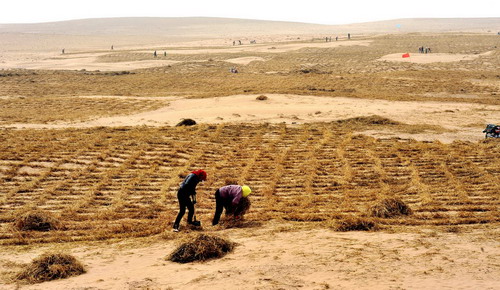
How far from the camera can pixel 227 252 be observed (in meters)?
8.24

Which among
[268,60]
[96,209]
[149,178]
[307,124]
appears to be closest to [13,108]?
[307,124]

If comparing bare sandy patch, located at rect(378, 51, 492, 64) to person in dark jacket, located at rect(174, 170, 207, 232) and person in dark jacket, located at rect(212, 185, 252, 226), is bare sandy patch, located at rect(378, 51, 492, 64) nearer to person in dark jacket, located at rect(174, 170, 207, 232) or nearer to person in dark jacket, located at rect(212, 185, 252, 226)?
person in dark jacket, located at rect(212, 185, 252, 226)

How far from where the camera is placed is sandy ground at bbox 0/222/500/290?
22.7 feet

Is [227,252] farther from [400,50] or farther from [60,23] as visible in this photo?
[60,23]

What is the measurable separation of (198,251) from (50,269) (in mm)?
1993

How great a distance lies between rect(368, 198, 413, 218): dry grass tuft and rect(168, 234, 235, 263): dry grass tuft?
3.18 metres

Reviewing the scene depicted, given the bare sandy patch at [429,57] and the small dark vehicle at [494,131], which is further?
the bare sandy patch at [429,57]

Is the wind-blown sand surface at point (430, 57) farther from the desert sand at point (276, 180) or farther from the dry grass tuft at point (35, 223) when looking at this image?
the dry grass tuft at point (35, 223)

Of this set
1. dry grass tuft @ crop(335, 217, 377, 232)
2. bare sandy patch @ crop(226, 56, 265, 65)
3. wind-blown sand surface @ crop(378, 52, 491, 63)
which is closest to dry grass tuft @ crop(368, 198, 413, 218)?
dry grass tuft @ crop(335, 217, 377, 232)

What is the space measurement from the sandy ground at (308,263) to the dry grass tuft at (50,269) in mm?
112

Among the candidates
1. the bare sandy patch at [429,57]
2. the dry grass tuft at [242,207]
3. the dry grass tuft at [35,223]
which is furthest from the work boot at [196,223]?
the bare sandy patch at [429,57]

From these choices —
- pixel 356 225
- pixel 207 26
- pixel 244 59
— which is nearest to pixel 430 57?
pixel 244 59

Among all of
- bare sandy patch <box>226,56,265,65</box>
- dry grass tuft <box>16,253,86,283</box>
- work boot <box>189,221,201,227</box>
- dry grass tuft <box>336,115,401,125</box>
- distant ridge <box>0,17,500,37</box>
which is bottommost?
dry grass tuft <box>336,115,401,125</box>

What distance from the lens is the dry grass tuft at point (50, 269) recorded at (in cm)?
745
